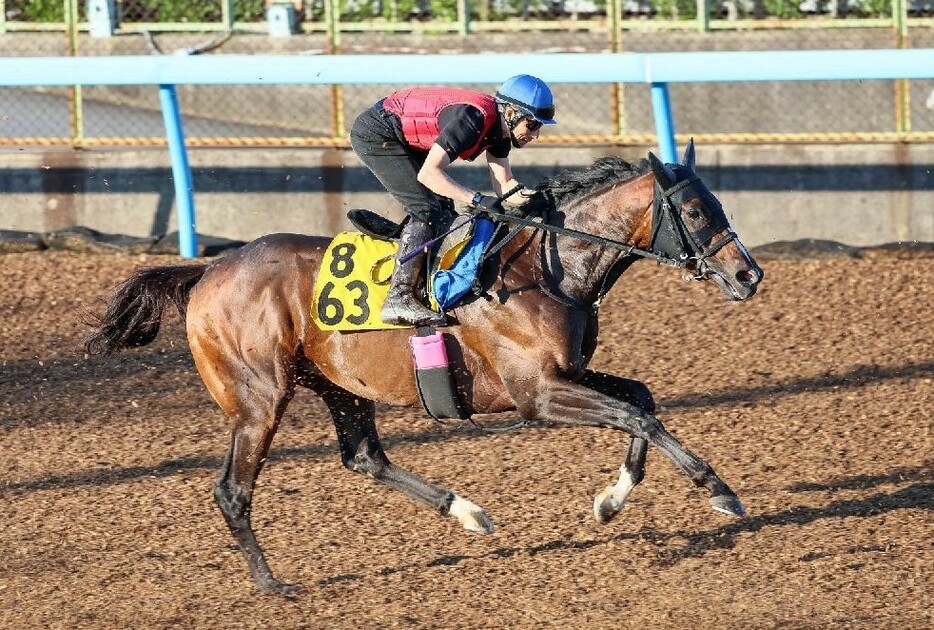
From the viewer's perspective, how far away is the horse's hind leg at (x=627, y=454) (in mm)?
6473

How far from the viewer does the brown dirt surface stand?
20.2 ft

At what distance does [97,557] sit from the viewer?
6.86 metres

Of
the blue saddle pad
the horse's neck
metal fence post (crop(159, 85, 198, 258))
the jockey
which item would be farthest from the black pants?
metal fence post (crop(159, 85, 198, 258))

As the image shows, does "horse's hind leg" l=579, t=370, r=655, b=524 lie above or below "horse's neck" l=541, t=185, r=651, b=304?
below

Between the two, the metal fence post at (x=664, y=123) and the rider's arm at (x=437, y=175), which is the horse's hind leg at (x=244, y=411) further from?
the metal fence post at (x=664, y=123)

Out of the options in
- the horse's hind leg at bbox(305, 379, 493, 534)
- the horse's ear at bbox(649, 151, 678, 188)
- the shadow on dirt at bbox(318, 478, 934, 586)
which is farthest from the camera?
the horse's hind leg at bbox(305, 379, 493, 534)

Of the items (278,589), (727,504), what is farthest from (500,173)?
(278,589)

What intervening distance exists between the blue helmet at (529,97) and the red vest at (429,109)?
4.5 inches

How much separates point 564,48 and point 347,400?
878 cm

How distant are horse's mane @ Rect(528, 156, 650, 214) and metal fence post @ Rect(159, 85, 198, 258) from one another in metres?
5.30

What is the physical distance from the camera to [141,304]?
7.05 m

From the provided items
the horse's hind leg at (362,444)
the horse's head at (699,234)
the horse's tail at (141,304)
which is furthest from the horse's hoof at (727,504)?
the horse's tail at (141,304)

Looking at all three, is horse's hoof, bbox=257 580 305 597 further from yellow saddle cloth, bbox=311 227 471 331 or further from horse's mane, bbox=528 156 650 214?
horse's mane, bbox=528 156 650 214

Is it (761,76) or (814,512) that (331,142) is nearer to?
(761,76)
